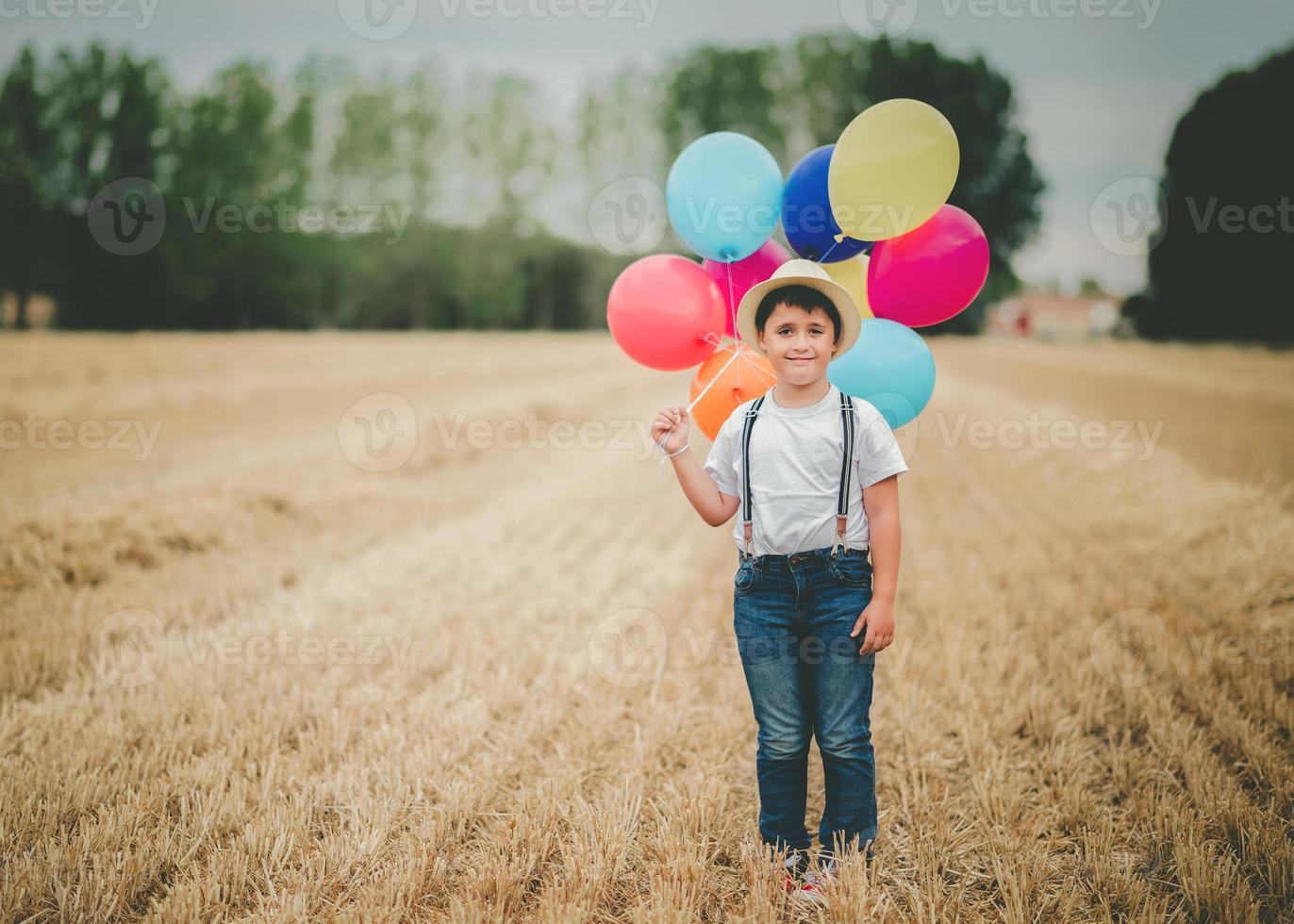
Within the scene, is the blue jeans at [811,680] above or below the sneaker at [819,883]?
above

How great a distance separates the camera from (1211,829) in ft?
8.10

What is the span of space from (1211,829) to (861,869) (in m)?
1.34

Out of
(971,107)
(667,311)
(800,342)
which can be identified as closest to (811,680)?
(800,342)

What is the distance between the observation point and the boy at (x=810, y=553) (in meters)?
2.26

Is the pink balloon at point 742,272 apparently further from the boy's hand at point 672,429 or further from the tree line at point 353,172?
the tree line at point 353,172

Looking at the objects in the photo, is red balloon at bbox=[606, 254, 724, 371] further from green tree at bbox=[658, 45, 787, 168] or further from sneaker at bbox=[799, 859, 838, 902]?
green tree at bbox=[658, 45, 787, 168]

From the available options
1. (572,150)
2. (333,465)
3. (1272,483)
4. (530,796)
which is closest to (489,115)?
(572,150)

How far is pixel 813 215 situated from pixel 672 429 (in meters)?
1.10

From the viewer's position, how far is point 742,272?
2.95m

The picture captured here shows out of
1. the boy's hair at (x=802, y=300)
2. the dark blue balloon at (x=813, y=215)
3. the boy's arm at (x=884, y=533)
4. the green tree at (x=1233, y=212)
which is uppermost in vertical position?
the green tree at (x=1233, y=212)

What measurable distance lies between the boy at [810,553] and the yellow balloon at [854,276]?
684mm

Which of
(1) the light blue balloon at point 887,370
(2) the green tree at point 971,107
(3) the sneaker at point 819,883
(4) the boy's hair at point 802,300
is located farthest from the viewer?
(2) the green tree at point 971,107

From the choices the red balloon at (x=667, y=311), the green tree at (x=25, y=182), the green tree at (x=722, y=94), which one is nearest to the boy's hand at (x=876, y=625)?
the red balloon at (x=667, y=311)

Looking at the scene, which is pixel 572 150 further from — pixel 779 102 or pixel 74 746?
pixel 74 746
